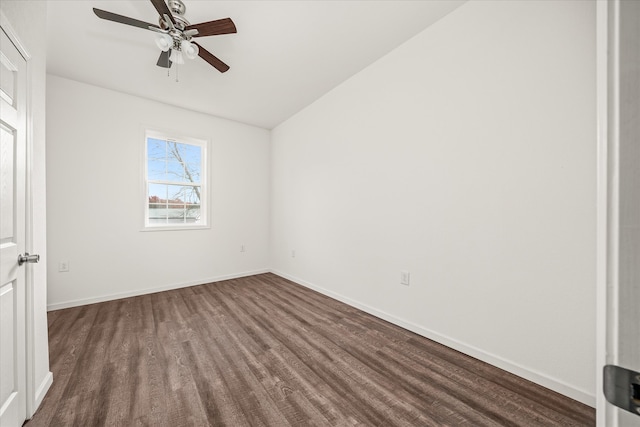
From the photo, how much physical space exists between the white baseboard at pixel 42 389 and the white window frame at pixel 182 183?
2209 millimetres

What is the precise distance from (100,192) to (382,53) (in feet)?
12.3

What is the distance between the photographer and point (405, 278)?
96.5 inches

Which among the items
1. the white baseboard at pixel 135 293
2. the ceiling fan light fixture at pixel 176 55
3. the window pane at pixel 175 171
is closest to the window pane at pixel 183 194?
the window pane at pixel 175 171

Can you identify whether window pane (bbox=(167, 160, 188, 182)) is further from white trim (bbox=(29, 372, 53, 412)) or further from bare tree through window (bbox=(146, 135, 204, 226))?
white trim (bbox=(29, 372, 53, 412))

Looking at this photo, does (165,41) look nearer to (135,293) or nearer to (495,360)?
Answer: (135,293)

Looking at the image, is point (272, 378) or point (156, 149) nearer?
point (272, 378)

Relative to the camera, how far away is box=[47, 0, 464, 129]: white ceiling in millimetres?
2045

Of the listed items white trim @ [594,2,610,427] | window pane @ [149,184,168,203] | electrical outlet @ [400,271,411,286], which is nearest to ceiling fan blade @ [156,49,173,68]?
window pane @ [149,184,168,203]

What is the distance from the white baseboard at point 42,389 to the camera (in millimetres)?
1448

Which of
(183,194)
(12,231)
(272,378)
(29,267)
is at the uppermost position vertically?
(183,194)

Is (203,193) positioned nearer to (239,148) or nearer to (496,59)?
(239,148)

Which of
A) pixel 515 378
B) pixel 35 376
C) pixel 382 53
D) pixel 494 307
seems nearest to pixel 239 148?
pixel 382 53

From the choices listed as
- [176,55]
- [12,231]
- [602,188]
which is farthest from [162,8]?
[602,188]

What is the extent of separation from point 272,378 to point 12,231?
1.66m
